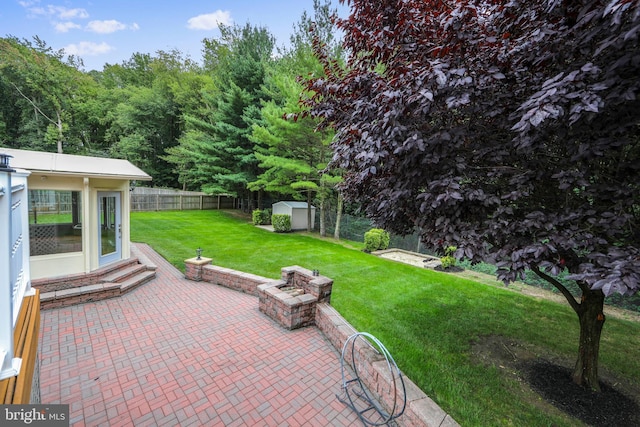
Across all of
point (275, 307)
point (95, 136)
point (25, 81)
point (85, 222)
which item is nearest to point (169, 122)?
point (95, 136)

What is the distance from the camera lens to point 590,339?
3.49 m

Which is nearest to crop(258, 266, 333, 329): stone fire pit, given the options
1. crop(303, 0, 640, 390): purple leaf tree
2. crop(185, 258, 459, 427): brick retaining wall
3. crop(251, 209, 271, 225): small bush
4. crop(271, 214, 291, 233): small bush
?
crop(185, 258, 459, 427): brick retaining wall

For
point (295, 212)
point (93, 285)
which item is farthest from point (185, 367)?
point (295, 212)

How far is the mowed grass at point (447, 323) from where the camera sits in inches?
132

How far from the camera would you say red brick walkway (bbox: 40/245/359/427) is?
122 inches

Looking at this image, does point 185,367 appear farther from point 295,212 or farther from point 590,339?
point 295,212

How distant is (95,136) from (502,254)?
37.1m

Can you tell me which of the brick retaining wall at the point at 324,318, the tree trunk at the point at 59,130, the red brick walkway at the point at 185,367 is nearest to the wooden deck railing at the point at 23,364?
the red brick walkway at the point at 185,367

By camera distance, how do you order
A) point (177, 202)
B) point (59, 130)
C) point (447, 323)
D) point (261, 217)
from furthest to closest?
point (59, 130) < point (177, 202) < point (261, 217) < point (447, 323)

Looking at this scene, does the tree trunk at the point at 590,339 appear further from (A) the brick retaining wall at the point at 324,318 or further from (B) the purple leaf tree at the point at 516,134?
(A) the brick retaining wall at the point at 324,318

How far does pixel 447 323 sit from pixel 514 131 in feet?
12.9

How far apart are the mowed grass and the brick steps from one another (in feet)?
4.75

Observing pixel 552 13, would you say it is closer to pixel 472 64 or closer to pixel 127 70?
pixel 472 64

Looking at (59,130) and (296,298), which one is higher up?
(59,130)
